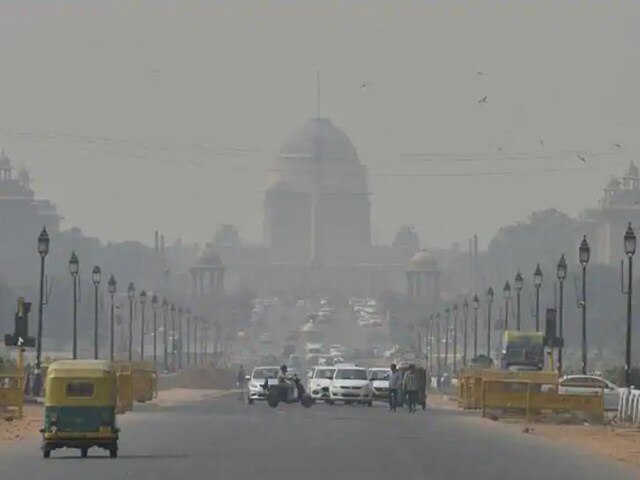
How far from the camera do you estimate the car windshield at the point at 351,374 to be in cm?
7962

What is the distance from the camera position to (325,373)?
8275 cm

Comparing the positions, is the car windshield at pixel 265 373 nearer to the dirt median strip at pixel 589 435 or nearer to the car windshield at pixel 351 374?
the car windshield at pixel 351 374

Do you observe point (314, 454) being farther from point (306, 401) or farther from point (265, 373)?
point (265, 373)

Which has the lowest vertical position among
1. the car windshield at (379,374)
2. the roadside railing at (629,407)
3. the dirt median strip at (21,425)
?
the dirt median strip at (21,425)

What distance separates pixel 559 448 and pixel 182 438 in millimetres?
7147

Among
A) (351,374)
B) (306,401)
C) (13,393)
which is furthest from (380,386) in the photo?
(13,393)

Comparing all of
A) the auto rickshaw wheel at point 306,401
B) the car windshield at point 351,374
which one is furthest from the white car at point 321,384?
the auto rickshaw wheel at point 306,401

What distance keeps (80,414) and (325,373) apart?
40.8 metres

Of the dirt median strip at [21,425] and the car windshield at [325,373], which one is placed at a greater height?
the car windshield at [325,373]

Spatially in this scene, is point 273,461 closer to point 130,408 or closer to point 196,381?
point 130,408

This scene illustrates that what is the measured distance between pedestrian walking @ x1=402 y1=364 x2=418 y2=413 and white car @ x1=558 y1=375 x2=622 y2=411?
4.12 m

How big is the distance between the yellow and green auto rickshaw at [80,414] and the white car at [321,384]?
37.2 m

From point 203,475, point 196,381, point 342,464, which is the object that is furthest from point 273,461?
point 196,381

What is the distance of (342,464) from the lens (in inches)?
1551
